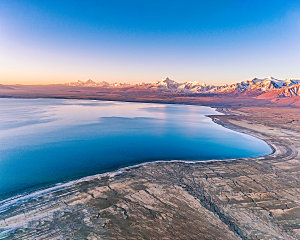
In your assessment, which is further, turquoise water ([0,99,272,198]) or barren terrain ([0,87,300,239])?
turquoise water ([0,99,272,198])

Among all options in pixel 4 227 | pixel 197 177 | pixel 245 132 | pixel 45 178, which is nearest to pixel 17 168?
pixel 45 178

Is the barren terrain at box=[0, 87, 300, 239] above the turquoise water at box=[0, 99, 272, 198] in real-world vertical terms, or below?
above

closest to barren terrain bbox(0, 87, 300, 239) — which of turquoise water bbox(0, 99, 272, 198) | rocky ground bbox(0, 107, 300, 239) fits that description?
rocky ground bbox(0, 107, 300, 239)

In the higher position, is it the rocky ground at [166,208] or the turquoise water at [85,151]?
the rocky ground at [166,208]

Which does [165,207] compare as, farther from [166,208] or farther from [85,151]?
[85,151]

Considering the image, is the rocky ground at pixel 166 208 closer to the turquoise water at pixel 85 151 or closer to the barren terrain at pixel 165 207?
the barren terrain at pixel 165 207

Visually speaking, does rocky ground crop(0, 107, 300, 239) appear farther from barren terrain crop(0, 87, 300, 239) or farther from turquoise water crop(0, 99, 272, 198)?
turquoise water crop(0, 99, 272, 198)

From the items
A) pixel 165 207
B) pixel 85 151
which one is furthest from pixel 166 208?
pixel 85 151

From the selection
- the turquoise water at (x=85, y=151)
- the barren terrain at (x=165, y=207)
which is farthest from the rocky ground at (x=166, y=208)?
the turquoise water at (x=85, y=151)
